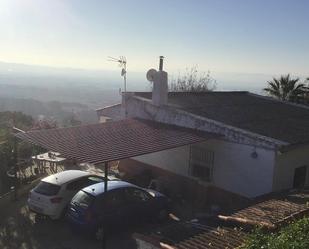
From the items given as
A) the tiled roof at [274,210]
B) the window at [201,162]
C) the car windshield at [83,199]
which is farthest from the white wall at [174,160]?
the car windshield at [83,199]

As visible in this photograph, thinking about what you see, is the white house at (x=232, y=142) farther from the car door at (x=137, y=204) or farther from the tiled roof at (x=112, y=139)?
the car door at (x=137, y=204)

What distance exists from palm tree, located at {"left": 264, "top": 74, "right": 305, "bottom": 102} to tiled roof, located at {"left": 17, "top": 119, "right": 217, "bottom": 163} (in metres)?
15.6

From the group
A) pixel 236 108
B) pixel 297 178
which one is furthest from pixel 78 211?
pixel 236 108

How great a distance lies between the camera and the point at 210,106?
18781 mm

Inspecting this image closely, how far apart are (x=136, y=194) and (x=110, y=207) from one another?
1.13 meters

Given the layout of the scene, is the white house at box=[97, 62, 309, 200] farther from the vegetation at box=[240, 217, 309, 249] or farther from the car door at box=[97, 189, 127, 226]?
the vegetation at box=[240, 217, 309, 249]

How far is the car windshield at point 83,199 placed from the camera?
39.2 ft

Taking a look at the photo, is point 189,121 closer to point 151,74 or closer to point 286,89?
point 151,74

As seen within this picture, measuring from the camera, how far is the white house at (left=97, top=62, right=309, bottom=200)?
14.3 m

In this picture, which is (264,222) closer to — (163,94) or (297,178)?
(297,178)

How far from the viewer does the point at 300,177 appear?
15.9 metres

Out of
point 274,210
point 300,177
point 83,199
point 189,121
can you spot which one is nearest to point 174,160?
point 189,121

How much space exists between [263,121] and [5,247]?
1023cm

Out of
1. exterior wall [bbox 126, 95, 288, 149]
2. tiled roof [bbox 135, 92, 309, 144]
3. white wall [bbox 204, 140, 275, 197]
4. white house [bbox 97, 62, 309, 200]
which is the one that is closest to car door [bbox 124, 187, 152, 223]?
white house [bbox 97, 62, 309, 200]
